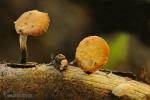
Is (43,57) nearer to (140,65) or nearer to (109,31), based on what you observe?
(109,31)

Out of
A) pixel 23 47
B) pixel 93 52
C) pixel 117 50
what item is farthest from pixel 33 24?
pixel 117 50

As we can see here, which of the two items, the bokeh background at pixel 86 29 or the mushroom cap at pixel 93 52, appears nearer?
the mushroom cap at pixel 93 52

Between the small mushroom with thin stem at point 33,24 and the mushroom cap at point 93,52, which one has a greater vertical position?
the small mushroom with thin stem at point 33,24

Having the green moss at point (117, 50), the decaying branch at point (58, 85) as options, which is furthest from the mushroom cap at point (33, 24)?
the green moss at point (117, 50)

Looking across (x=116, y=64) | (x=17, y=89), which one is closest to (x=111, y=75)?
(x=17, y=89)

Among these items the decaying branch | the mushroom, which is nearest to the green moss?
the decaying branch

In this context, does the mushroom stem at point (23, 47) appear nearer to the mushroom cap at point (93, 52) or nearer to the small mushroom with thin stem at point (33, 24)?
the small mushroom with thin stem at point (33, 24)

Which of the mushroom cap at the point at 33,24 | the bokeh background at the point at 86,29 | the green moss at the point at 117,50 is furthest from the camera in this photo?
the bokeh background at the point at 86,29
